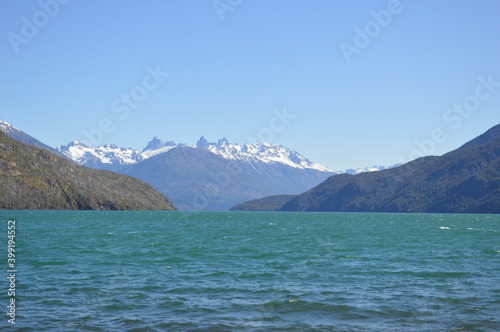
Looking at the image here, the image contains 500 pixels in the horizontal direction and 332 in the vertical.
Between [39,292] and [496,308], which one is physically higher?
→ [39,292]

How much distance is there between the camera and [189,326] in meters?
29.6

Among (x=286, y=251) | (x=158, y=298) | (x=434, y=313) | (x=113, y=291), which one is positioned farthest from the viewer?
(x=286, y=251)

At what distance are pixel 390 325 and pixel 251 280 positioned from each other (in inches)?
657

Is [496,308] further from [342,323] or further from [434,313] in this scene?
[342,323]

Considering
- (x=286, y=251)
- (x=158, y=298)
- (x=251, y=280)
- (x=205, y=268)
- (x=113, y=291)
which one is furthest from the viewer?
(x=286, y=251)

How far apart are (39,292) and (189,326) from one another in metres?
14.6

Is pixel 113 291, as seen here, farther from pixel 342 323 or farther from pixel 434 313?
pixel 434 313

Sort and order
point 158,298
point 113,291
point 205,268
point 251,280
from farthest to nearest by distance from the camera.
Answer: point 205,268 → point 251,280 → point 113,291 → point 158,298

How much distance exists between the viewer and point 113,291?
128 feet

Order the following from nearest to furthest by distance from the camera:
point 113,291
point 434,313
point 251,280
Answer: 1. point 434,313
2. point 113,291
3. point 251,280

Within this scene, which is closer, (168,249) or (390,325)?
(390,325)

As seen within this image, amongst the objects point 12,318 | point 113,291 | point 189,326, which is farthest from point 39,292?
point 189,326

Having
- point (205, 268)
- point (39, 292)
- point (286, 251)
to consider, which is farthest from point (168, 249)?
point (39, 292)

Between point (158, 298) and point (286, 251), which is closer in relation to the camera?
point (158, 298)
